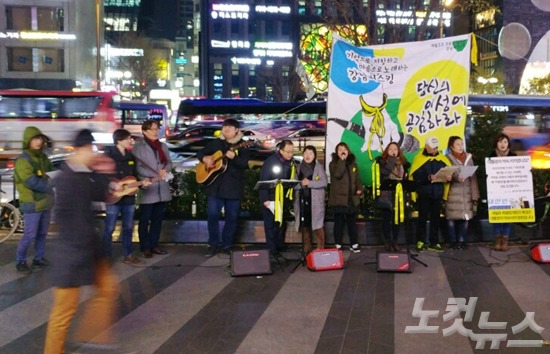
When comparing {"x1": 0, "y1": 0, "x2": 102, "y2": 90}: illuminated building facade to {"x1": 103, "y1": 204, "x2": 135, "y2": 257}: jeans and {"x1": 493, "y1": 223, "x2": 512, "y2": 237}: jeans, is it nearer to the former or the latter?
{"x1": 103, "y1": 204, "x2": 135, "y2": 257}: jeans

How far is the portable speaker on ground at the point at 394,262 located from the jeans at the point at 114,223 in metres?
3.62

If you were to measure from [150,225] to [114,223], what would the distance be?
84 cm

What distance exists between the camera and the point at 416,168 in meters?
8.91

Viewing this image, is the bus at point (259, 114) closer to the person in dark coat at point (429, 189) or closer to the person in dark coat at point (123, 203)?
the person in dark coat at point (429, 189)

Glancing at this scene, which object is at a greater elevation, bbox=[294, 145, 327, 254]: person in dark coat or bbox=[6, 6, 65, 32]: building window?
bbox=[6, 6, 65, 32]: building window

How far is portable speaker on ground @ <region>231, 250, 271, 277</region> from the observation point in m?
7.61

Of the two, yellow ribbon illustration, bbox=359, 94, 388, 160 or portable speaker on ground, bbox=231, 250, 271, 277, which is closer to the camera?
portable speaker on ground, bbox=231, 250, 271, 277

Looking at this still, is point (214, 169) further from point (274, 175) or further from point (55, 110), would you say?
point (55, 110)

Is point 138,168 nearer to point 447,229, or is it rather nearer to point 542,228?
point 447,229

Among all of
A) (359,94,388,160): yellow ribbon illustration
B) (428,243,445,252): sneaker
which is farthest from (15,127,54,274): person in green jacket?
(428,243,445,252): sneaker

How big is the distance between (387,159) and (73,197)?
555cm

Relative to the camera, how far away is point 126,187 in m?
6.95

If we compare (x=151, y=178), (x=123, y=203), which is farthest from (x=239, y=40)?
(x=123, y=203)

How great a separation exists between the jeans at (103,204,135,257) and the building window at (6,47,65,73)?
44187mm
